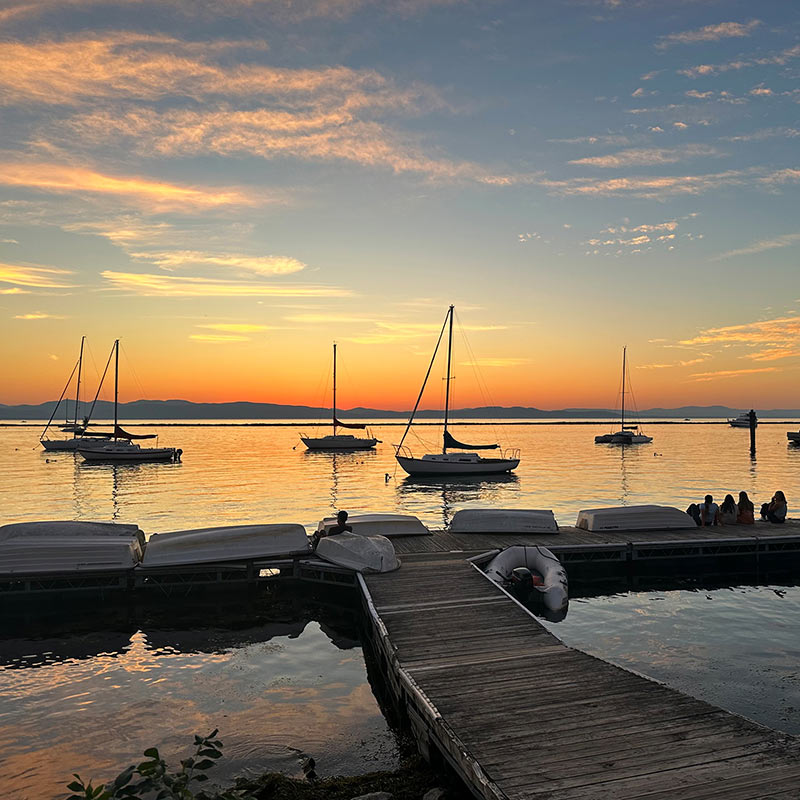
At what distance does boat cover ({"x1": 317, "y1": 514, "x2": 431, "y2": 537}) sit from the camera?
82.9ft

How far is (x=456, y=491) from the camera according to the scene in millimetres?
62344

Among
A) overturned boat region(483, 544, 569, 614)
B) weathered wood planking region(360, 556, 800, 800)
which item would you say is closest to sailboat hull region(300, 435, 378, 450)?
overturned boat region(483, 544, 569, 614)

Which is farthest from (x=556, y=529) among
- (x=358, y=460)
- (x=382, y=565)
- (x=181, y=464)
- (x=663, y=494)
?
(x=358, y=460)

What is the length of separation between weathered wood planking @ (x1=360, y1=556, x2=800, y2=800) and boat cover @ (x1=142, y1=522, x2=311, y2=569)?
8528 mm

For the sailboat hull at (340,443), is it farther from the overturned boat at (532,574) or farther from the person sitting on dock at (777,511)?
the overturned boat at (532,574)

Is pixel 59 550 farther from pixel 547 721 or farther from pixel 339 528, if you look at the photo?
pixel 547 721

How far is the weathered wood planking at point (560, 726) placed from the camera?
7.98 m

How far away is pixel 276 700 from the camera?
14.8 metres

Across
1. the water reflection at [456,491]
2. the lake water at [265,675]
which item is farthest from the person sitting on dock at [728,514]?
the water reflection at [456,491]

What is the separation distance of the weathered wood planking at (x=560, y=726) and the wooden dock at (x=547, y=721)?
0.02 meters

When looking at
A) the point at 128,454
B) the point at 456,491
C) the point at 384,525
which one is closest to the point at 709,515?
the point at 384,525

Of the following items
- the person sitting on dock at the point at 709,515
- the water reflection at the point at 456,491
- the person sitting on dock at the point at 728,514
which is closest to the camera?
→ the person sitting on dock at the point at 709,515

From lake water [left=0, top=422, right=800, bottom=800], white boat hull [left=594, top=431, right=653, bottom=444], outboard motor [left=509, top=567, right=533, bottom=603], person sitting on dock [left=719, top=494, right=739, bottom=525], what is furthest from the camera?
white boat hull [left=594, top=431, right=653, bottom=444]

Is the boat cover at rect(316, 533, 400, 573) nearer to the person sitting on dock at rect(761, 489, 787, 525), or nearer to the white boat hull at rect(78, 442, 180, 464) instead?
the person sitting on dock at rect(761, 489, 787, 525)
